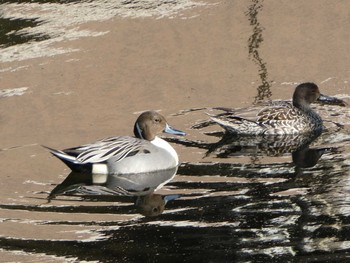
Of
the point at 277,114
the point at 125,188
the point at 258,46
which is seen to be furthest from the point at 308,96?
the point at 125,188

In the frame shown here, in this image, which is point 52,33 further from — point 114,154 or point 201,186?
point 201,186

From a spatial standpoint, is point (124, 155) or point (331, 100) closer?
point (124, 155)

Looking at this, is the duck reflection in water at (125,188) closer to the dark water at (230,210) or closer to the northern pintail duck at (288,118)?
the dark water at (230,210)

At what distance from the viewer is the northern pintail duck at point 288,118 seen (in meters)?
13.2

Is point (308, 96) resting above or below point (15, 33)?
below

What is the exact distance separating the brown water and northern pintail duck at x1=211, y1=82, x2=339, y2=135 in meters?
0.24

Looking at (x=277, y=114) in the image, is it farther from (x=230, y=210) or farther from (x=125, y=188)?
(x=230, y=210)

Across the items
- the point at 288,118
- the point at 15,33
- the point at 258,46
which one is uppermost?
the point at 15,33

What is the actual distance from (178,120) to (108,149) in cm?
134

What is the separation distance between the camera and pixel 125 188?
11.4m

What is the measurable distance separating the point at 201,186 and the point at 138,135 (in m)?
1.67

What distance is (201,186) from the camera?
1095cm

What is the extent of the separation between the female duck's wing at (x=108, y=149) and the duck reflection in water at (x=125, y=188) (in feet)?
0.61

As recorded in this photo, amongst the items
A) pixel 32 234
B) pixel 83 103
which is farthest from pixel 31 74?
pixel 32 234
